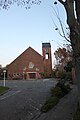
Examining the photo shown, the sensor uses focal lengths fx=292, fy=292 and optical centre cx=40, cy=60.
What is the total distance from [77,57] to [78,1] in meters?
2.29

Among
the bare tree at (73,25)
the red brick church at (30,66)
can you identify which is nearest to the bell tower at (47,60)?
the red brick church at (30,66)

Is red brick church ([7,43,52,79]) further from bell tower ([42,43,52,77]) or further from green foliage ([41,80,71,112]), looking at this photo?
green foliage ([41,80,71,112])

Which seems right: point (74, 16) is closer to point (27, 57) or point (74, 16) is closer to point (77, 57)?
point (77, 57)

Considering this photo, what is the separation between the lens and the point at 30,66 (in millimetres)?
87375

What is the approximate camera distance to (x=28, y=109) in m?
17.7

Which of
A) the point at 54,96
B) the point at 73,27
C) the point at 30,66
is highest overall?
the point at 30,66

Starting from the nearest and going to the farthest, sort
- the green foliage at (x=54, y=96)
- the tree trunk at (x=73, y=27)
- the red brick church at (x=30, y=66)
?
the tree trunk at (x=73, y=27)
the green foliage at (x=54, y=96)
the red brick church at (x=30, y=66)

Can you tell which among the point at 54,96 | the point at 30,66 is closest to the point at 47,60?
the point at 30,66

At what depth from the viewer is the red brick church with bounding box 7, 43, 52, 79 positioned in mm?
85250

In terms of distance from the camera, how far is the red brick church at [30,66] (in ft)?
280

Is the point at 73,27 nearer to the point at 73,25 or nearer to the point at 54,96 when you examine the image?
the point at 73,25

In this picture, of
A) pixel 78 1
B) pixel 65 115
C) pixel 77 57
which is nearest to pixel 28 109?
pixel 65 115

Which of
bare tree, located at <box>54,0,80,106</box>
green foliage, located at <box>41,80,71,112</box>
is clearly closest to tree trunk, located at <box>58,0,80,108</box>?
bare tree, located at <box>54,0,80,106</box>

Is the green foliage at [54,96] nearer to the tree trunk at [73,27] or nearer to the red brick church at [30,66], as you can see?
the tree trunk at [73,27]
